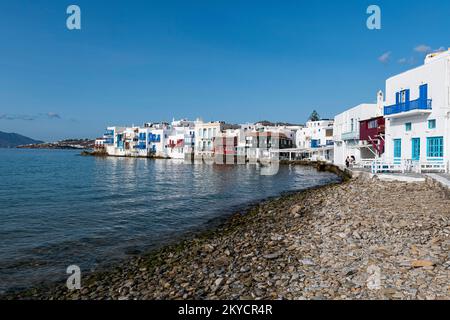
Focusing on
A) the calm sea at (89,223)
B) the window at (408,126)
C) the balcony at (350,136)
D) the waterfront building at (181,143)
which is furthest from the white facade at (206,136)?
the window at (408,126)

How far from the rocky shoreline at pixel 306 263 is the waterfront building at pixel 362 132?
20635 millimetres

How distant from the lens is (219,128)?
88.2m

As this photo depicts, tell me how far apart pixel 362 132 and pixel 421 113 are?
47.1ft

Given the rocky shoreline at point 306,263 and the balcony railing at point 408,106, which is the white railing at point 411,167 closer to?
the balcony railing at point 408,106

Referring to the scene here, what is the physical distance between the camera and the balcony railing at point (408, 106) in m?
22.2

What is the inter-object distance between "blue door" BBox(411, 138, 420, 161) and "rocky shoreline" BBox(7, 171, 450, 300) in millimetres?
12664

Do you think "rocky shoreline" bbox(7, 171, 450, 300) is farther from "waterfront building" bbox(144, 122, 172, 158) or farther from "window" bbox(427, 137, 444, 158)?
"waterfront building" bbox(144, 122, 172, 158)

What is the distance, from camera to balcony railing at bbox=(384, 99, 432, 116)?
72.9 feet

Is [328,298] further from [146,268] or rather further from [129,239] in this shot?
[129,239]

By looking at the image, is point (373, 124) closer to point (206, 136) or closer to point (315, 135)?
point (315, 135)

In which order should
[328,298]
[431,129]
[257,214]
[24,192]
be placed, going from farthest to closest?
[24,192] → [431,129] → [257,214] → [328,298]

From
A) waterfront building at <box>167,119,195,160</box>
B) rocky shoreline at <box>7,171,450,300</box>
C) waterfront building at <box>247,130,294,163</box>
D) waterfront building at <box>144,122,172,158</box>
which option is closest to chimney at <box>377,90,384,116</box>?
rocky shoreline at <box>7,171,450,300</box>
